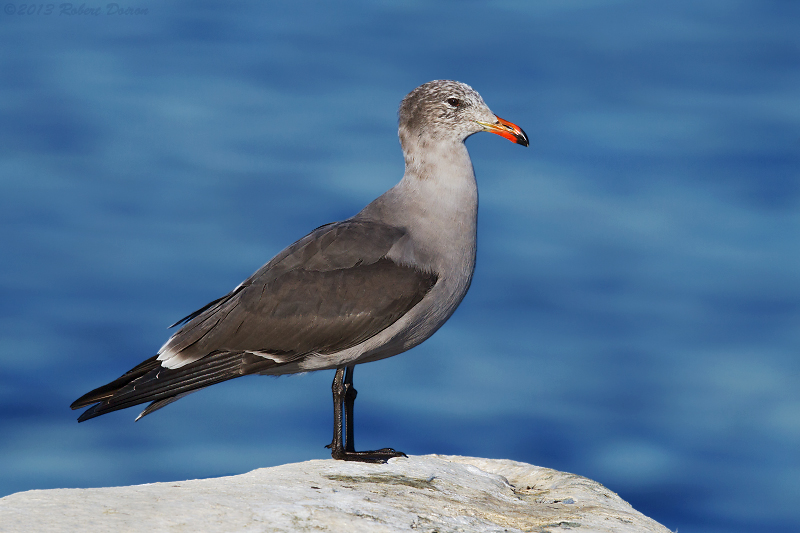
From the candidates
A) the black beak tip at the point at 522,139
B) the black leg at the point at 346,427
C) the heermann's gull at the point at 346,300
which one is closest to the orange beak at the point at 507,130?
the black beak tip at the point at 522,139

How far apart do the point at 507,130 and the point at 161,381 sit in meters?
3.74

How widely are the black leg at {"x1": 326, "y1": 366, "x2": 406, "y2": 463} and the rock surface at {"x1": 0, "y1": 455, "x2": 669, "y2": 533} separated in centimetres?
35

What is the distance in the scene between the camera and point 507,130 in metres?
8.47

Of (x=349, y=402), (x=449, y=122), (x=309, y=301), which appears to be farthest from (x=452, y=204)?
(x=349, y=402)

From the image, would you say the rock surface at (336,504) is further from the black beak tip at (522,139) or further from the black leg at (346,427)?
the black beak tip at (522,139)

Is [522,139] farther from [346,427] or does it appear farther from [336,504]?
[336,504]

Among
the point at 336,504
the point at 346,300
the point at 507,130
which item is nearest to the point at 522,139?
the point at 507,130

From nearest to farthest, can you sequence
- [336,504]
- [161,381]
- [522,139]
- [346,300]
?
[336,504] < [161,381] < [346,300] < [522,139]

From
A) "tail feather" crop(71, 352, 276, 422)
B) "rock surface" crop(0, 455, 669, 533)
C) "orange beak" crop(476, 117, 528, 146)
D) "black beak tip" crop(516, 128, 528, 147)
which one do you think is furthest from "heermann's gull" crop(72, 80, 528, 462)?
"rock surface" crop(0, 455, 669, 533)

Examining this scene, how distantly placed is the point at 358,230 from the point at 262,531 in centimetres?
347

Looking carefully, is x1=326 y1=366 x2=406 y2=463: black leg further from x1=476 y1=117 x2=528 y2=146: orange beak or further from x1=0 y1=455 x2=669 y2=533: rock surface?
x1=476 y1=117 x2=528 y2=146: orange beak

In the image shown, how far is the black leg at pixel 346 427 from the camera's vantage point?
25.0ft

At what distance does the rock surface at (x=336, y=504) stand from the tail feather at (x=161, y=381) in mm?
1143

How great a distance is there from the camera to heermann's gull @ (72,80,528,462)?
768 cm
